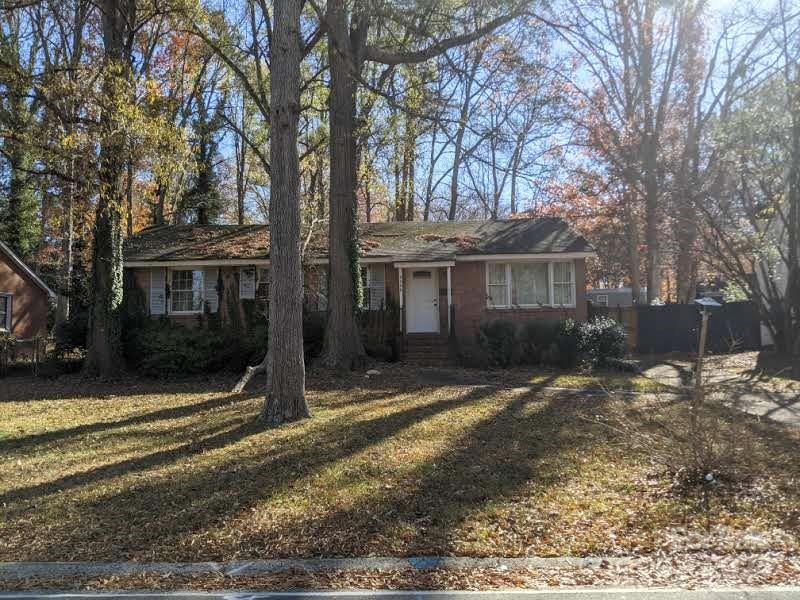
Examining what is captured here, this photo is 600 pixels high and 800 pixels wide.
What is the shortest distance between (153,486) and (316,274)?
13041 mm

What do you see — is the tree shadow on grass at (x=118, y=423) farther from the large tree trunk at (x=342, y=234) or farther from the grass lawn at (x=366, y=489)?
the large tree trunk at (x=342, y=234)

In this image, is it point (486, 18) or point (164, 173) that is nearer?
point (486, 18)

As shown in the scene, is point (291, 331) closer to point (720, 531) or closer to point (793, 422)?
point (720, 531)

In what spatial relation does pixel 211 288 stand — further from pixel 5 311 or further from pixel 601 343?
pixel 601 343

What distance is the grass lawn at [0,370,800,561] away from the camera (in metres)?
4.84

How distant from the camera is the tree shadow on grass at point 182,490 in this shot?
4.85 m

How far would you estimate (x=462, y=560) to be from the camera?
4.46m

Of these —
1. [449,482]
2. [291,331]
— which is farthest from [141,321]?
[449,482]

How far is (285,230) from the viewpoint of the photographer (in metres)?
9.08

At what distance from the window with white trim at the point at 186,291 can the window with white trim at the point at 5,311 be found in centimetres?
1077

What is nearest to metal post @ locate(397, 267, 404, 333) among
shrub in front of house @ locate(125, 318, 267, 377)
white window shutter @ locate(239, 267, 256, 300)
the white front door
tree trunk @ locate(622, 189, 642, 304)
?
the white front door

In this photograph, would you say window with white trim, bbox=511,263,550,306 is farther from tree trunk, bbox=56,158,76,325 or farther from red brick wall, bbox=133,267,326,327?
tree trunk, bbox=56,158,76,325

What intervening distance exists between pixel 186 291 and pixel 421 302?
310 inches

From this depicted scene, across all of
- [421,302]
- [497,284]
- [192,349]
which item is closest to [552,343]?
[497,284]
